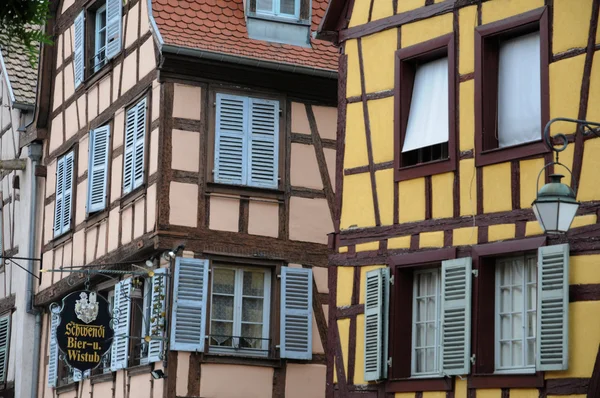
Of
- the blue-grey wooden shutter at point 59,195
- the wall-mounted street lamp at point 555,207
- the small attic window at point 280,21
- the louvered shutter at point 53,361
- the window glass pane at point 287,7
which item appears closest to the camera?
the wall-mounted street lamp at point 555,207

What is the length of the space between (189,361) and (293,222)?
8.27ft

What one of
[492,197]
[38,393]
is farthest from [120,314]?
[492,197]

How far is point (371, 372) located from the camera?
14.5 meters

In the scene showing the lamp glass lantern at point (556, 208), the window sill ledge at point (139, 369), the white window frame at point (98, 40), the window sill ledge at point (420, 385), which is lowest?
the window sill ledge at point (420, 385)

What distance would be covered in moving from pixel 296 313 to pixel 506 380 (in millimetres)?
6744

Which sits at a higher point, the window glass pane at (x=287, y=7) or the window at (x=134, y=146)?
the window glass pane at (x=287, y=7)

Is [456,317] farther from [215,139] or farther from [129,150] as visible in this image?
[129,150]

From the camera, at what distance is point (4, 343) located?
1027 inches

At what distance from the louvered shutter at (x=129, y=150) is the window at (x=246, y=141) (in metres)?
1.44

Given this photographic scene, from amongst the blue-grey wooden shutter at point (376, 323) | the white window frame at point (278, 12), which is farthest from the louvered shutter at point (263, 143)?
the blue-grey wooden shutter at point (376, 323)

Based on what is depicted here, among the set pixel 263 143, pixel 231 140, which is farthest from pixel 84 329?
Result: pixel 263 143

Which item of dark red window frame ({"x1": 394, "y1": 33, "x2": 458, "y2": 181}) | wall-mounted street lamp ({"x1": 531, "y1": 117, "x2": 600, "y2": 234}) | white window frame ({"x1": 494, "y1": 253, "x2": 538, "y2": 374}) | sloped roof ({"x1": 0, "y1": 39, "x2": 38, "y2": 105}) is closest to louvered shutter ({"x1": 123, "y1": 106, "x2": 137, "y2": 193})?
sloped roof ({"x1": 0, "y1": 39, "x2": 38, "y2": 105})

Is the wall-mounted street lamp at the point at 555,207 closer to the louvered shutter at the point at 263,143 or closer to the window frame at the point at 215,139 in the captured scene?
the window frame at the point at 215,139

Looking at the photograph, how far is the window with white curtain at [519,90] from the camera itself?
1349 centimetres
